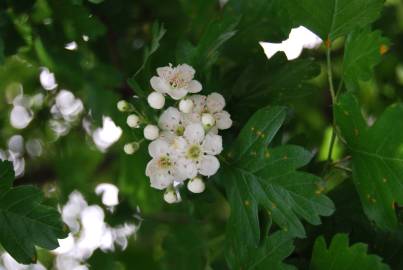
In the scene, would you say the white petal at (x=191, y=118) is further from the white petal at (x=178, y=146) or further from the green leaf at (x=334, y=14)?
the green leaf at (x=334, y=14)

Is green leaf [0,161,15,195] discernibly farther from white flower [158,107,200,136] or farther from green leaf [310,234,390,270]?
green leaf [310,234,390,270]

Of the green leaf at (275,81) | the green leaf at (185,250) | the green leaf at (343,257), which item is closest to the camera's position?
the green leaf at (343,257)

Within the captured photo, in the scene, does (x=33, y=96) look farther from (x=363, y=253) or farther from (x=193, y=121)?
(x=363, y=253)

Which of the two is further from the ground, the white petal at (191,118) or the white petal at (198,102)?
the white petal at (198,102)

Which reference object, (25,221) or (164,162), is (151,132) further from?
(25,221)

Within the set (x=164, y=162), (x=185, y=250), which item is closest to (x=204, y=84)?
(x=164, y=162)

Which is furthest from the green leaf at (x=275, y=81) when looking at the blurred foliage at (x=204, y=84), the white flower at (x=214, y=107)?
the white flower at (x=214, y=107)

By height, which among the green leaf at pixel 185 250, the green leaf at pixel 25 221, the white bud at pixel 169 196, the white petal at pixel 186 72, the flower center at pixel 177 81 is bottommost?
the green leaf at pixel 185 250
